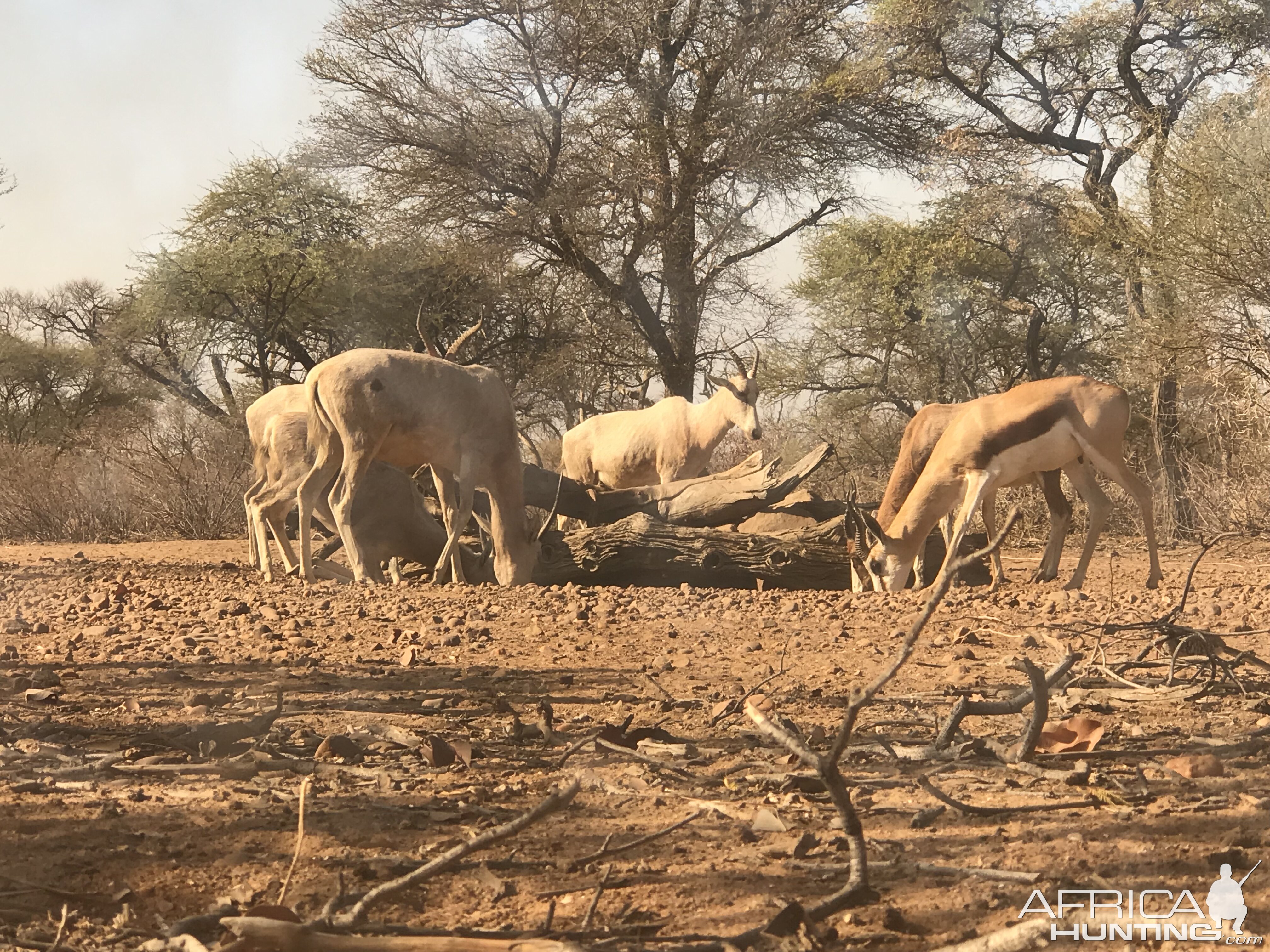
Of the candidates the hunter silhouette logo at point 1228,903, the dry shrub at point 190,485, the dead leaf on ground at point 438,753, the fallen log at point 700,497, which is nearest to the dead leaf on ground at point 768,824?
the hunter silhouette logo at point 1228,903

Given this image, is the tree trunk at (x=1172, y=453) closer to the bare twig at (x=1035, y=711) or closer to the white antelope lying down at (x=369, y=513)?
the white antelope lying down at (x=369, y=513)

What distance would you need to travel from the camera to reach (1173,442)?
56.7 ft

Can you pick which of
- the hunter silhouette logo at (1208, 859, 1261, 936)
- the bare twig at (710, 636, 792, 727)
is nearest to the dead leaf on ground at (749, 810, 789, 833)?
the bare twig at (710, 636, 792, 727)

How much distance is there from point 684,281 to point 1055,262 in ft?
21.1

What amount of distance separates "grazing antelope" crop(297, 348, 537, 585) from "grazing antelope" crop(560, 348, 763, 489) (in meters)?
4.97

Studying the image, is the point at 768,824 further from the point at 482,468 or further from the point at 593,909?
the point at 482,468

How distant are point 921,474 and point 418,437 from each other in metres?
4.34

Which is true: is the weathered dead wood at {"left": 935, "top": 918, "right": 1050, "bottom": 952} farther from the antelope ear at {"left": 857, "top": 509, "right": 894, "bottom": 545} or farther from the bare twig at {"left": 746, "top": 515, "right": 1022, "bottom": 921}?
the antelope ear at {"left": 857, "top": 509, "right": 894, "bottom": 545}

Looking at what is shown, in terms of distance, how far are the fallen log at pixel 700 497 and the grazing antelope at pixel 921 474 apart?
68 cm

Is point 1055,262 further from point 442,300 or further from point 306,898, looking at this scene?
point 306,898

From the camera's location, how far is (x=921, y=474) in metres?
10.4

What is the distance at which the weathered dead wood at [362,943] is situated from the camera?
2137mm

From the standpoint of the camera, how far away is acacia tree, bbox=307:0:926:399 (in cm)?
2097

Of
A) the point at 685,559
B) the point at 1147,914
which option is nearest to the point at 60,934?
the point at 1147,914
